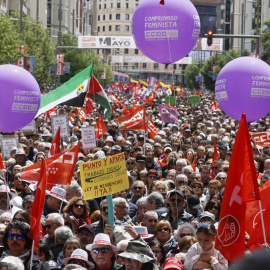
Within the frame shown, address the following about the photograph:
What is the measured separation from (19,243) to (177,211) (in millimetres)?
2733

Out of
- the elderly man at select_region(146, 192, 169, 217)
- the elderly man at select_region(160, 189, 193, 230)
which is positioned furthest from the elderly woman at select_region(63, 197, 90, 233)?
the elderly man at select_region(160, 189, 193, 230)

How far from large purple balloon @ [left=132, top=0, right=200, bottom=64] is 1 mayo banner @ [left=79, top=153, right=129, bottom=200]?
2.88 meters

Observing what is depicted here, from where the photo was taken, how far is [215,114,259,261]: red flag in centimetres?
582

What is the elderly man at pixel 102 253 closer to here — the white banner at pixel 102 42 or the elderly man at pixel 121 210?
the elderly man at pixel 121 210

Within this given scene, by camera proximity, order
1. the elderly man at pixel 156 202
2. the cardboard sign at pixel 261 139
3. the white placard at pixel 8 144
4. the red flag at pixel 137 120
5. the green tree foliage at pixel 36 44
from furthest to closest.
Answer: the green tree foliage at pixel 36 44 < the red flag at pixel 137 120 < the white placard at pixel 8 144 < the cardboard sign at pixel 261 139 < the elderly man at pixel 156 202

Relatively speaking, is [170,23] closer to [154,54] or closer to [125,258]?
[154,54]

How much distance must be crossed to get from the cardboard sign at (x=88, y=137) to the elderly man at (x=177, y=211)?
6.52 meters

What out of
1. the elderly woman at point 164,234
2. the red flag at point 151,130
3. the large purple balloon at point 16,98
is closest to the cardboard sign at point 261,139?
the large purple balloon at point 16,98

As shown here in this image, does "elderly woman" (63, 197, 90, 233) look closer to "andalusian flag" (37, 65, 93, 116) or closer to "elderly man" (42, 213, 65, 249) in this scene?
"elderly man" (42, 213, 65, 249)

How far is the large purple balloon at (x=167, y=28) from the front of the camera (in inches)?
409

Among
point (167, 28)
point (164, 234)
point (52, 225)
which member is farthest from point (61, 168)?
point (167, 28)

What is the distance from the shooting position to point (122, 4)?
164750mm

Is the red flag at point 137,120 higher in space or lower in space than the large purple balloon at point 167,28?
lower

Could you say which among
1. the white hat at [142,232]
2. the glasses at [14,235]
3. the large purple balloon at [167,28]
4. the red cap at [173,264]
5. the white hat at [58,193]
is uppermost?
the large purple balloon at [167,28]
